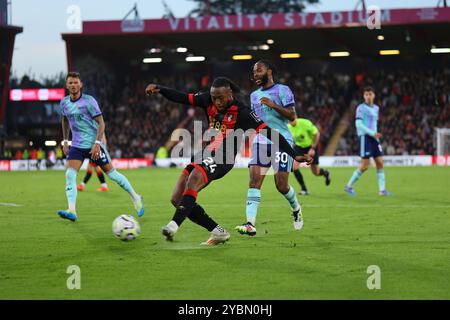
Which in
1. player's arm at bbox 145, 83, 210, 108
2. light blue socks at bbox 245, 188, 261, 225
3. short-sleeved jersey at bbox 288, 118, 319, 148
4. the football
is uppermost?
player's arm at bbox 145, 83, 210, 108

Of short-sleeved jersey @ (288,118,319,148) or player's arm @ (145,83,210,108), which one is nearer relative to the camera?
player's arm @ (145,83,210,108)

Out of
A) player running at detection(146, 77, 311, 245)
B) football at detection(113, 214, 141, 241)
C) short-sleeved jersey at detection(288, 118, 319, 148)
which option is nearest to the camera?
player running at detection(146, 77, 311, 245)

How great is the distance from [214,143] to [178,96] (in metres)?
0.84

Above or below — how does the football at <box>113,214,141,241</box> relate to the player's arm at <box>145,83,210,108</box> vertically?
below

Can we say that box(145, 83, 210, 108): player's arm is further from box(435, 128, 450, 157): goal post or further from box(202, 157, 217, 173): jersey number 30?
box(435, 128, 450, 157): goal post

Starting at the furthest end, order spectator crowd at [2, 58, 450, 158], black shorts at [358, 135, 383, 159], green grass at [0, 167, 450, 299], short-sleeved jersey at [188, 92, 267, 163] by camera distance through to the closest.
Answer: spectator crowd at [2, 58, 450, 158], black shorts at [358, 135, 383, 159], short-sleeved jersey at [188, 92, 267, 163], green grass at [0, 167, 450, 299]

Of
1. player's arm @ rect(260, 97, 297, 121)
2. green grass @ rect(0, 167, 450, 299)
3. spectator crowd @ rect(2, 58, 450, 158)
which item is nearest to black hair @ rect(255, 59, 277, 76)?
player's arm @ rect(260, 97, 297, 121)

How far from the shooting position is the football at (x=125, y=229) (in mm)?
10527

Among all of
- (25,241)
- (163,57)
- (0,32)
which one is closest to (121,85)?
(163,57)

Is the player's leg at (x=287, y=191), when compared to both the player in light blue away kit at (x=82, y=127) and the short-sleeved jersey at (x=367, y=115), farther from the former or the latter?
the short-sleeved jersey at (x=367, y=115)

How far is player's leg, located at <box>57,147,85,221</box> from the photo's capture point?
1303 cm

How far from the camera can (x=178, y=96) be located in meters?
9.95

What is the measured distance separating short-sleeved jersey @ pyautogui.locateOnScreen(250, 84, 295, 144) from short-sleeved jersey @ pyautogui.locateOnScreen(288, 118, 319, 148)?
25.9 ft
